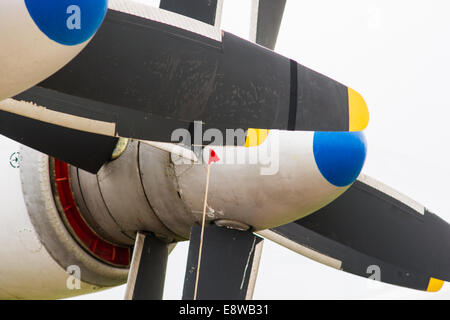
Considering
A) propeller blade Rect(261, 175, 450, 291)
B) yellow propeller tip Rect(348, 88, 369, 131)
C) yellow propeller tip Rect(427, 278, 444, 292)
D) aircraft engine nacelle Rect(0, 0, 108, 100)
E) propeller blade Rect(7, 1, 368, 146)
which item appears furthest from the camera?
yellow propeller tip Rect(427, 278, 444, 292)

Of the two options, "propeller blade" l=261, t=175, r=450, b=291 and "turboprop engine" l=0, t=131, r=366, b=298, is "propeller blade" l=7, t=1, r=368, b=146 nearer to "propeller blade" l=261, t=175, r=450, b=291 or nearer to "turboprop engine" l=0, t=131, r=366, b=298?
"turboprop engine" l=0, t=131, r=366, b=298

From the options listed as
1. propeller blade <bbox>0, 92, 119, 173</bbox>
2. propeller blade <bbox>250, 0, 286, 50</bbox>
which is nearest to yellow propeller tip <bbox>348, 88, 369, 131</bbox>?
propeller blade <bbox>250, 0, 286, 50</bbox>

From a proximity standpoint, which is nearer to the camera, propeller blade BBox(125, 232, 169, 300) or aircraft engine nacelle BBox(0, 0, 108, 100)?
aircraft engine nacelle BBox(0, 0, 108, 100)

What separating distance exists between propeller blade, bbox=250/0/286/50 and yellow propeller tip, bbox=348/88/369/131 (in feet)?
3.77

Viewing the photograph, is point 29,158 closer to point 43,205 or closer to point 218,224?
point 43,205

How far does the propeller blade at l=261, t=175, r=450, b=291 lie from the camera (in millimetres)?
3777

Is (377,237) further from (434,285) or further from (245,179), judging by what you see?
(245,179)

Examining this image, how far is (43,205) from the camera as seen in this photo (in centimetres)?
395

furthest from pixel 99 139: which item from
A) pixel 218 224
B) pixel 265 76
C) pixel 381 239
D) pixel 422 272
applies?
pixel 422 272

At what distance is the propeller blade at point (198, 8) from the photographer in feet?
10.6

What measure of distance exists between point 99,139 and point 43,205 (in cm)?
79

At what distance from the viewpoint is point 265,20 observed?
4020 millimetres

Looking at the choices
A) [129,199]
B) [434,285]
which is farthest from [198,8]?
[434,285]

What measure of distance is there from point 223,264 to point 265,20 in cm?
183
